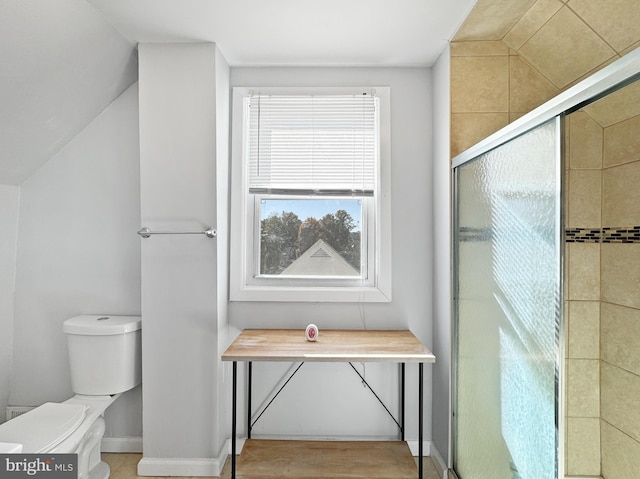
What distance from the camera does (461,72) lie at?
1.91m

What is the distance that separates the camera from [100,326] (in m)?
2.01

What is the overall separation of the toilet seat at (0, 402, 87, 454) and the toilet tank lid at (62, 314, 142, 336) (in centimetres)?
36

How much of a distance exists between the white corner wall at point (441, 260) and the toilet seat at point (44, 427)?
5.66 feet

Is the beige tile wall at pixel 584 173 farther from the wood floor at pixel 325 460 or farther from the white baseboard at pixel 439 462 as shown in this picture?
the wood floor at pixel 325 460

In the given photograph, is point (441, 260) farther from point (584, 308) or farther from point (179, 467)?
point (179, 467)

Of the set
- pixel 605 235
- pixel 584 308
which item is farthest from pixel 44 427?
pixel 605 235

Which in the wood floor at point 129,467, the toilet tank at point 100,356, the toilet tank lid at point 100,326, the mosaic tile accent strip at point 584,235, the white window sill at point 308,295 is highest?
the mosaic tile accent strip at point 584,235

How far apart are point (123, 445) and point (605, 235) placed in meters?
2.77

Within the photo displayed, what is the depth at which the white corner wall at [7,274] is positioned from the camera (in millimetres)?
2186

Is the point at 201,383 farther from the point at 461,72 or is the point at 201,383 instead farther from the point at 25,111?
the point at 461,72

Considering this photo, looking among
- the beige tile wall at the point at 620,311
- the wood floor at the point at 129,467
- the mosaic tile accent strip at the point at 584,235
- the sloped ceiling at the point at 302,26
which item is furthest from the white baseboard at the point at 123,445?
the mosaic tile accent strip at the point at 584,235

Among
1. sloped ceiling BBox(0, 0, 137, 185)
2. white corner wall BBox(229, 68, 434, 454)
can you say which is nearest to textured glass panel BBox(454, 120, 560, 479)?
white corner wall BBox(229, 68, 434, 454)

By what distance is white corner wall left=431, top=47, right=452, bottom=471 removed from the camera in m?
1.95

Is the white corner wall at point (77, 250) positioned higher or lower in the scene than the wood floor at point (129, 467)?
higher
